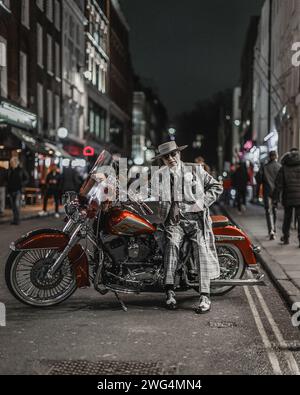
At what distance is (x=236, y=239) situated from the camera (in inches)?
298

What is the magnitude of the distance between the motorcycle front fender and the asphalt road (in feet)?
1.30

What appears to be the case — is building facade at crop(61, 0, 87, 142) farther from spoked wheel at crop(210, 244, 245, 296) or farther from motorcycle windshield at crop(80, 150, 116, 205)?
motorcycle windshield at crop(80, 150, 116, 205)

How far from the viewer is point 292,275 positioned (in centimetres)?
891

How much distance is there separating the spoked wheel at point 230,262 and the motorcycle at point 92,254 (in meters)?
0.61

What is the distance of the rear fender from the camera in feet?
24.7

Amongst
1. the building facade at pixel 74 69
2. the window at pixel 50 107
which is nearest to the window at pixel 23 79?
the window at pixel 50 107

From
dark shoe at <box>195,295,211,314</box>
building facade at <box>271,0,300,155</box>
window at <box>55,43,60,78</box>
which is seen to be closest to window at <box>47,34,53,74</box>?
window at <box>55,43,60,78</box>

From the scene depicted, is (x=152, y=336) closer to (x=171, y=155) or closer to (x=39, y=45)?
(x=171, y=155)

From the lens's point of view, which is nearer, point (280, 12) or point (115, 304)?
point (115, 304)

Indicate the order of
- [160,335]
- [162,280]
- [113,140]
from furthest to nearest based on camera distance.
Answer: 1. [113,140]
2. [162,280]
3. [160,335]

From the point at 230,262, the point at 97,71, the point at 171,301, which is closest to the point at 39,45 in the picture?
the point at 97,71

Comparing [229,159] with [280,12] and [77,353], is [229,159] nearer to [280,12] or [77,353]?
[280,12]
